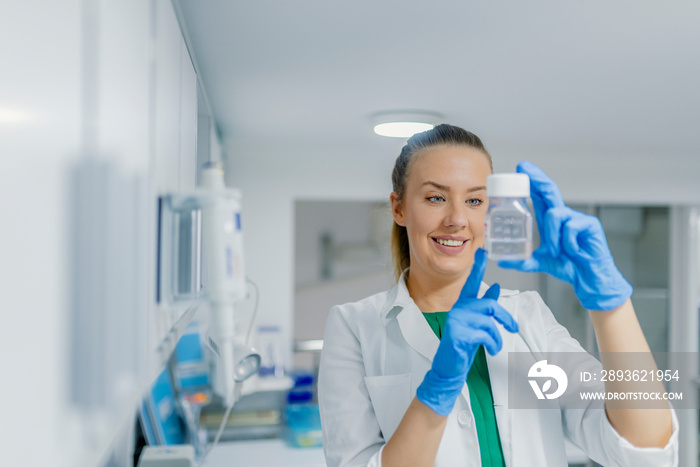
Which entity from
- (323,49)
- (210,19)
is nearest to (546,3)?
(323,49)

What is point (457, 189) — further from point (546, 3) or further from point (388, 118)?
point (388, 118)

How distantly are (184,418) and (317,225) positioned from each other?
207 cm

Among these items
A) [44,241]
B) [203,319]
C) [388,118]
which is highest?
[388,118]

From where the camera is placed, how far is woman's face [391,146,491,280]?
1.11 meters

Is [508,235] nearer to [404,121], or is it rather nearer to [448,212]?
[448,212]

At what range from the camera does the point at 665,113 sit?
1924 millimetres

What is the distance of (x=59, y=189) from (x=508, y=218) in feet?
1.89

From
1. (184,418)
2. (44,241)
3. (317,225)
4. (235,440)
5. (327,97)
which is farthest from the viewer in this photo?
(317,225)

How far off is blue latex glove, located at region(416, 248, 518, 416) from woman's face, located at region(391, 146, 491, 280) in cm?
16

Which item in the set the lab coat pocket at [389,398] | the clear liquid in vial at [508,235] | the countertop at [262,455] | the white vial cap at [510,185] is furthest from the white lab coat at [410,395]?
the countertop at [262,455]

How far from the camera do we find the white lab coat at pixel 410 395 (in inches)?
41.9

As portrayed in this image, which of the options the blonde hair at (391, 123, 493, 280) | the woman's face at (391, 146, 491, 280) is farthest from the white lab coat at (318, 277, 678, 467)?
the blonde hair at (391, 123, 493, 280)

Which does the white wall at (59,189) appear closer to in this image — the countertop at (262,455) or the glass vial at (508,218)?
the glass vial at (508,218)

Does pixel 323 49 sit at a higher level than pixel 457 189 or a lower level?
higher
